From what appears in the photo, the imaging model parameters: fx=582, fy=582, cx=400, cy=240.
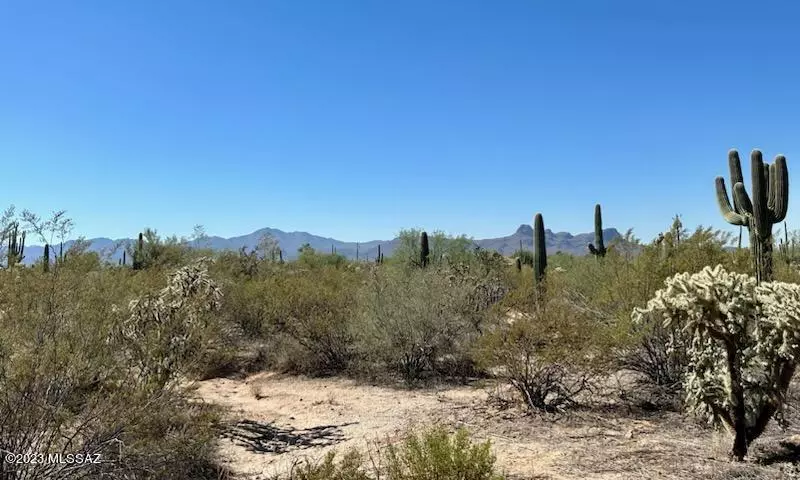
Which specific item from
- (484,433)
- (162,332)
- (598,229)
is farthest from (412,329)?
(598,229)

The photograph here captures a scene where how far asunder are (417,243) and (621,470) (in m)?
23.9

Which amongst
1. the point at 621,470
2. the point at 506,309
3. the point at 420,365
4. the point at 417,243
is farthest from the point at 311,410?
the point at 417,243

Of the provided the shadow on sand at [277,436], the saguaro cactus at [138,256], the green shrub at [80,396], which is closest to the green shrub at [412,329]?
the shadow on sand at [277,436]

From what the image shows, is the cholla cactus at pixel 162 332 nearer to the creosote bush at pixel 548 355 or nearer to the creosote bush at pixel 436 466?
the creosote bush at pixel 436 466

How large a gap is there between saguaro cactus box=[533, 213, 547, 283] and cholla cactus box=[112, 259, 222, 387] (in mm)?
11969

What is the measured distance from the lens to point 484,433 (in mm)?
7129

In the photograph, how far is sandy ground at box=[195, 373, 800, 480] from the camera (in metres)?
5.63

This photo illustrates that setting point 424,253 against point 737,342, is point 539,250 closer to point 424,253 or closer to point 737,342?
point 424,253

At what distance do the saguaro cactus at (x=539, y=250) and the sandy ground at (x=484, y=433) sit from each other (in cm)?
929

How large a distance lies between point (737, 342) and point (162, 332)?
6.20 meters

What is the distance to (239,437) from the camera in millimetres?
7277

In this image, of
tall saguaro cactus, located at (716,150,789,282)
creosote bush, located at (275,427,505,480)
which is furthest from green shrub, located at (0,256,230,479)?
tall saguaro cactus, located at (716,150,789,282)

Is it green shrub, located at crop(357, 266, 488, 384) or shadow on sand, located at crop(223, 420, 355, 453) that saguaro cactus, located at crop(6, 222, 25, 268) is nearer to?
shadow on sand, located at crop(223, 420, 355, 453)

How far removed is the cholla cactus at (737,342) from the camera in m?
5.46
